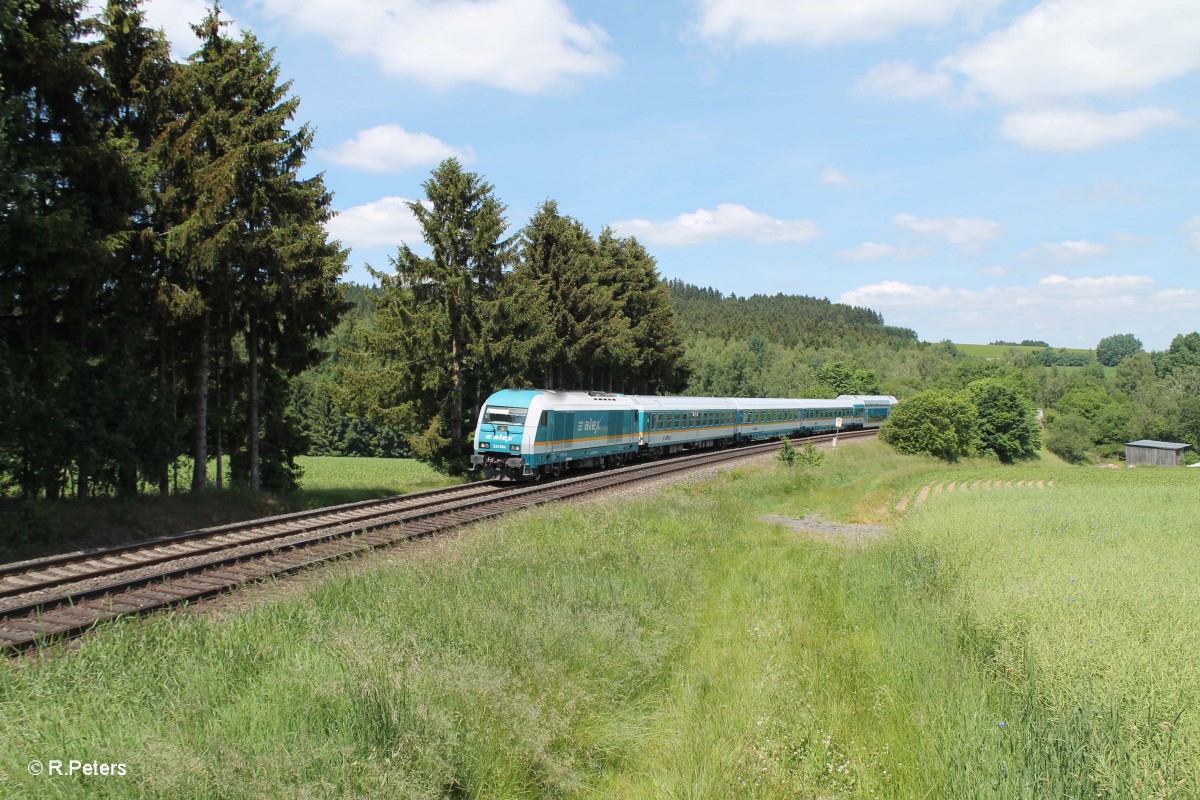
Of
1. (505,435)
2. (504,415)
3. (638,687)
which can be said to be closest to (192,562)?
(638,687)

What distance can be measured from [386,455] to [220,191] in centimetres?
7299

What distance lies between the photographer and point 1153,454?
266ft

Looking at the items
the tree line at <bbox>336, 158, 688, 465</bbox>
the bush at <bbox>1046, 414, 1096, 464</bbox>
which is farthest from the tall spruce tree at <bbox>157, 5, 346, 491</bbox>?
the bush at <bbox>1046, 414, 1096, 464</bbox>

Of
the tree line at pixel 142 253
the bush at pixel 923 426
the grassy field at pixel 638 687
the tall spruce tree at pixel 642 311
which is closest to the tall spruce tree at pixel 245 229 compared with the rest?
the tree line at pixel 142 253

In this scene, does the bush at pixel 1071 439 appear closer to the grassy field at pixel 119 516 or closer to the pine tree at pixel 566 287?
the pine tree at pixel 566 287

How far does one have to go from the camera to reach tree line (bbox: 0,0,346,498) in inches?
517

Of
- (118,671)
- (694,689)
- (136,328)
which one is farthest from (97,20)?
(694,689)

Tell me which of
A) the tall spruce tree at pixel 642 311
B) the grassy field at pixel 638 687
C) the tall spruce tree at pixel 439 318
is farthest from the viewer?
the tall spruce tree at pixel 642 311

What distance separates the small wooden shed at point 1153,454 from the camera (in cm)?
8025

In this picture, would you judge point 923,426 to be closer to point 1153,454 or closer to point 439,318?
point 439,318

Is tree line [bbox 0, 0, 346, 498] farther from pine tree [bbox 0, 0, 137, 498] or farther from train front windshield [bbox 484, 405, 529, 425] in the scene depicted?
train front windshield [bbox 484, 405, 529, 425]

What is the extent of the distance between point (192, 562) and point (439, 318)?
16.3 metres

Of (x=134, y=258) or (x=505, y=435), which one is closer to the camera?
(x=134, y=258)

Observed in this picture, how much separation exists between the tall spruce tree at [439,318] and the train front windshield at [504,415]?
379 centimetres
